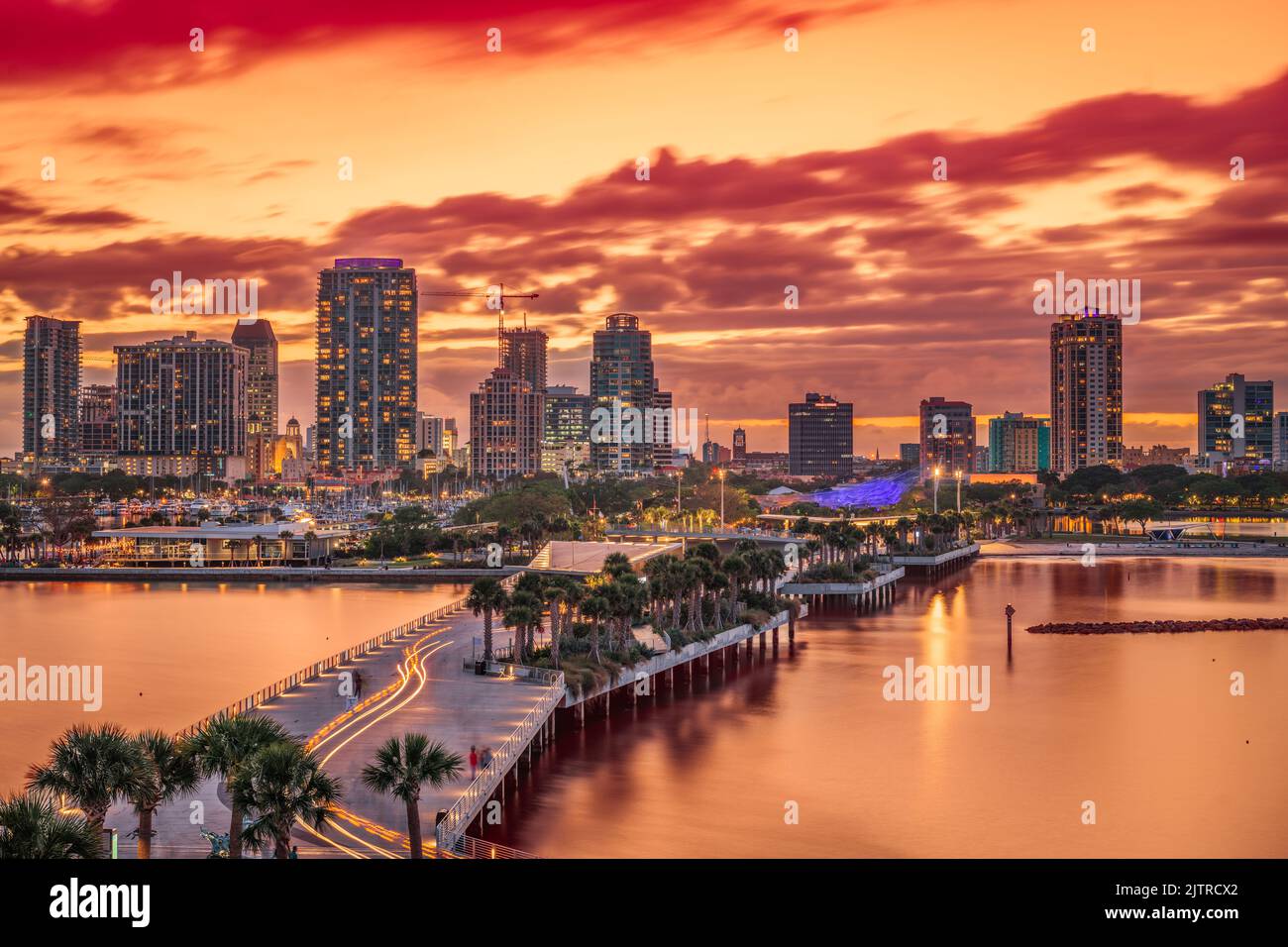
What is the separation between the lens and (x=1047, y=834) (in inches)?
1196

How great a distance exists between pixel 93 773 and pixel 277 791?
2714 millimetres

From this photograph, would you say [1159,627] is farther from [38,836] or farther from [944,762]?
[38,836]

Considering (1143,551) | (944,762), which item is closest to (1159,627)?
(944,762)

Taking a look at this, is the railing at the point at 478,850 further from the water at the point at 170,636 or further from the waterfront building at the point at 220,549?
the waterfront building at the point at 220,549

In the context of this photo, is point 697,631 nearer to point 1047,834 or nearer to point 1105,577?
point 1047,834

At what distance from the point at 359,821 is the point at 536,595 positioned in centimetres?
2024

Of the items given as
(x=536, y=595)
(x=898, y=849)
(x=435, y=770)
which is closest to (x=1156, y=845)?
(x=898, y=849)

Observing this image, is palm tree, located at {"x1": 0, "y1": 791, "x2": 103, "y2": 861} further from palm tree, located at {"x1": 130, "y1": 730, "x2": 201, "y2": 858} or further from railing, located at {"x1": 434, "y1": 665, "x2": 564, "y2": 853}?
railing, located at {"x1": 434, "y1": 665, "x2": 564, "y2": 853}

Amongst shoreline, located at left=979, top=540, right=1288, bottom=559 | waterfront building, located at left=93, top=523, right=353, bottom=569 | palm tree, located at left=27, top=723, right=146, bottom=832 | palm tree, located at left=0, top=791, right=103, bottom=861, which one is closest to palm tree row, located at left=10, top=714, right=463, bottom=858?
palm tree, located at left=27, top=723, right=146, bottom=832

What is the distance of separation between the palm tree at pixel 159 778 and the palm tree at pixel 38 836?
10.0 feet

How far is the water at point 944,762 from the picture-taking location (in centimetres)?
2995

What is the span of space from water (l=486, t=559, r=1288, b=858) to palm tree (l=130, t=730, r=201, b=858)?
1057 centimetres
